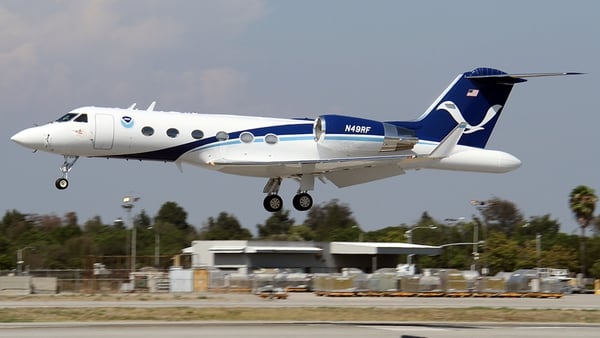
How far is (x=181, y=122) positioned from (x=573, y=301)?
2151 centimetres

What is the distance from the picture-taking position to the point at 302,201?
3788 cm

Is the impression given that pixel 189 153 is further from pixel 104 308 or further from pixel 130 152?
pixel 104 308

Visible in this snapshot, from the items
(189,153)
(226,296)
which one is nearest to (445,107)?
(189,153)

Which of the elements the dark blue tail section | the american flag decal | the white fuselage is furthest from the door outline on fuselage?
Result: the american flag decal

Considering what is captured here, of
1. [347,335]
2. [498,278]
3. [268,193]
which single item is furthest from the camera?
[498,278]

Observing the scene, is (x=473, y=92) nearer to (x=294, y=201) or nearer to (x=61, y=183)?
(x=294, y=201)

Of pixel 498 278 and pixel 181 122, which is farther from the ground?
pixel 181 122

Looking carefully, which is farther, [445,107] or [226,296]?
[226,296]

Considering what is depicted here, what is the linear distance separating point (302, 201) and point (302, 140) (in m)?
2.47

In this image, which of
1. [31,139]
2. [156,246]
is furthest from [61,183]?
[156,246]

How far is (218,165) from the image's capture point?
35.8 metres

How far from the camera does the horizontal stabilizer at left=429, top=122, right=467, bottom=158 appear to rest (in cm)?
3538

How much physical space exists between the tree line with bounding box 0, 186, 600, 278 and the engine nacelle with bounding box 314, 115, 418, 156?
959 inches

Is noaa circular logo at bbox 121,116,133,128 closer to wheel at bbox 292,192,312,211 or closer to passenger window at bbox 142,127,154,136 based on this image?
passenger window at bbox 142,127,154,136
